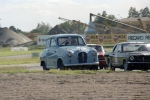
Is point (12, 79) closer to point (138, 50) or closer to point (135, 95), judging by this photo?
point (135, 95)

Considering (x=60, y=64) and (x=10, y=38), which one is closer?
(x=60, y=64)

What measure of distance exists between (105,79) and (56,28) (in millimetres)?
122312

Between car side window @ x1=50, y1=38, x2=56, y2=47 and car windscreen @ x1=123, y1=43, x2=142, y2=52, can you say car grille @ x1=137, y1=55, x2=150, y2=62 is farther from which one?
car side window @ x1=50, y1=38, x2=56, y2=47

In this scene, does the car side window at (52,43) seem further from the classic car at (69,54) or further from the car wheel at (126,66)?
the car wheel at (126,66)

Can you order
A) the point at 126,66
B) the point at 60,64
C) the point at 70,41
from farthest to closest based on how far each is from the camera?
the point at 70,41 < the point at 60,64 < the point at 126,66

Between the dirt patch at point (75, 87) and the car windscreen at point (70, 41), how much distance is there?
6.61 m

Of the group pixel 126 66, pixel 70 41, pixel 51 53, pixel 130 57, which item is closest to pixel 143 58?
pixel 130 57

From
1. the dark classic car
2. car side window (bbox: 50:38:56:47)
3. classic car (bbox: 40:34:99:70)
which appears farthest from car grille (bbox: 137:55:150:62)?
car side window (bbox: 50:38:56:47)

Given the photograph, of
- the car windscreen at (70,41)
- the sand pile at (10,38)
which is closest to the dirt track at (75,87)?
the car windscreen at (70,41)

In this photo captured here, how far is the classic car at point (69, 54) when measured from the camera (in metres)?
22.6

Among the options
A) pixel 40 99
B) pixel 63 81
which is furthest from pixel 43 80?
pixel 40 99

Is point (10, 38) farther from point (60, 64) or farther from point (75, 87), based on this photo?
point (75, 87)

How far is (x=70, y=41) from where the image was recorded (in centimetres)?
2383

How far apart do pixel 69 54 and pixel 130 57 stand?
104 inches
